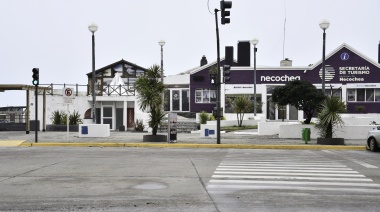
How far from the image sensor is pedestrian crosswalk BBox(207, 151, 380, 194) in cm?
1001

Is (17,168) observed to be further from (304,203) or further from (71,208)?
(304,203)

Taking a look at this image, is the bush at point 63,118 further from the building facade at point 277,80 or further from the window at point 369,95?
the window at point 369,95

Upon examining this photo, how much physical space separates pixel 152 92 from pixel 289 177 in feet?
44.3

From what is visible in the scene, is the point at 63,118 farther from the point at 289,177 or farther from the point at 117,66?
the point at 289,177

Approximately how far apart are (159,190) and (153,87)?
15.2 meters

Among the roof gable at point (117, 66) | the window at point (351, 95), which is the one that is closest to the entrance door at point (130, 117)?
the roof gable at point (117, 66)

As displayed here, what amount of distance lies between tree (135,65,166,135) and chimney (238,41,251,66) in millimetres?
30797

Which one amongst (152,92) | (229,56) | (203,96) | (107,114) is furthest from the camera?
(229,56)

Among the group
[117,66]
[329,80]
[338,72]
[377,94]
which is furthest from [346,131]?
[117,66]

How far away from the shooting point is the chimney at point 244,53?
54219 millimetres

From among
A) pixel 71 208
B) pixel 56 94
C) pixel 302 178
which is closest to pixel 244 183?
pixel 302 178

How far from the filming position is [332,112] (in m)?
23.3

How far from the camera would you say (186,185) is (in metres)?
10.2

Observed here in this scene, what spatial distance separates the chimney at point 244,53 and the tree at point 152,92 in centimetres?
3080
